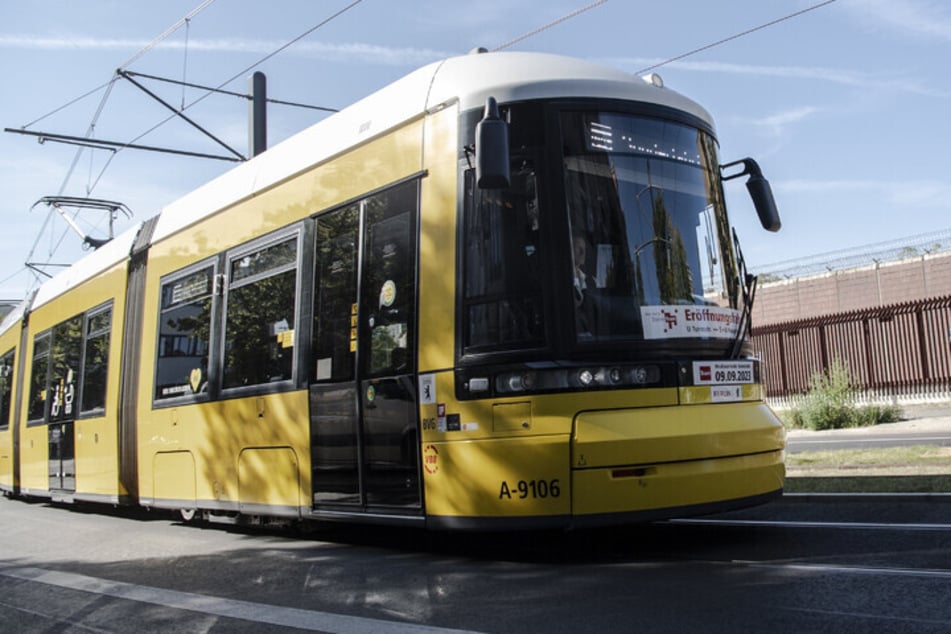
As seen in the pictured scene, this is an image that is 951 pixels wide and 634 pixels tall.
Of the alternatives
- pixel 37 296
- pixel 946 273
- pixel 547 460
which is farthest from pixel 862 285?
pixel 547 460

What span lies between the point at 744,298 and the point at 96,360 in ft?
27.6

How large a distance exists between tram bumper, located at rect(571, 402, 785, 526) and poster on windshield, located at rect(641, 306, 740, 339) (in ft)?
1.60

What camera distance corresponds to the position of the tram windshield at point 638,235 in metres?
5.70

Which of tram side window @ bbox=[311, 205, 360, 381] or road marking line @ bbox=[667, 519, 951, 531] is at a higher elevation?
tram side window @ bbox=[311, 205, 360, 381]

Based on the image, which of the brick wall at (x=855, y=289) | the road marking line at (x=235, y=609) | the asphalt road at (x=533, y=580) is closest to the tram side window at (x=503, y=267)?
the asphalt road at (x=533, y=580)

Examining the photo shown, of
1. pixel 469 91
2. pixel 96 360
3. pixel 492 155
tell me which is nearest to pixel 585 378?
pixel 492 155

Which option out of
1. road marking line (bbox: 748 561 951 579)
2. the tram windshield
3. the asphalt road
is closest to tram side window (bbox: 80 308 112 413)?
the asphalt road

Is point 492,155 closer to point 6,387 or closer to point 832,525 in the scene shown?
point 832,525

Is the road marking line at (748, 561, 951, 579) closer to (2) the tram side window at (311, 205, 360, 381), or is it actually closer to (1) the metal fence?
(2) the tram side window at (311, 205, 360, 381)

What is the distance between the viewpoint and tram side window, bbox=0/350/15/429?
51.5ft

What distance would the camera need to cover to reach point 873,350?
930 inches

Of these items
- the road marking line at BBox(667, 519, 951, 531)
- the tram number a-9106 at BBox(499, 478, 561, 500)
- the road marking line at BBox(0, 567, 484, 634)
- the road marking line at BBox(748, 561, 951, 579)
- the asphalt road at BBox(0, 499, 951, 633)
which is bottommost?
the road marking line at BBox(0, 567, 484, 634)

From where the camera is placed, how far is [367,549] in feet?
23.3

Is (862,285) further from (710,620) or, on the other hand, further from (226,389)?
(710,620)
